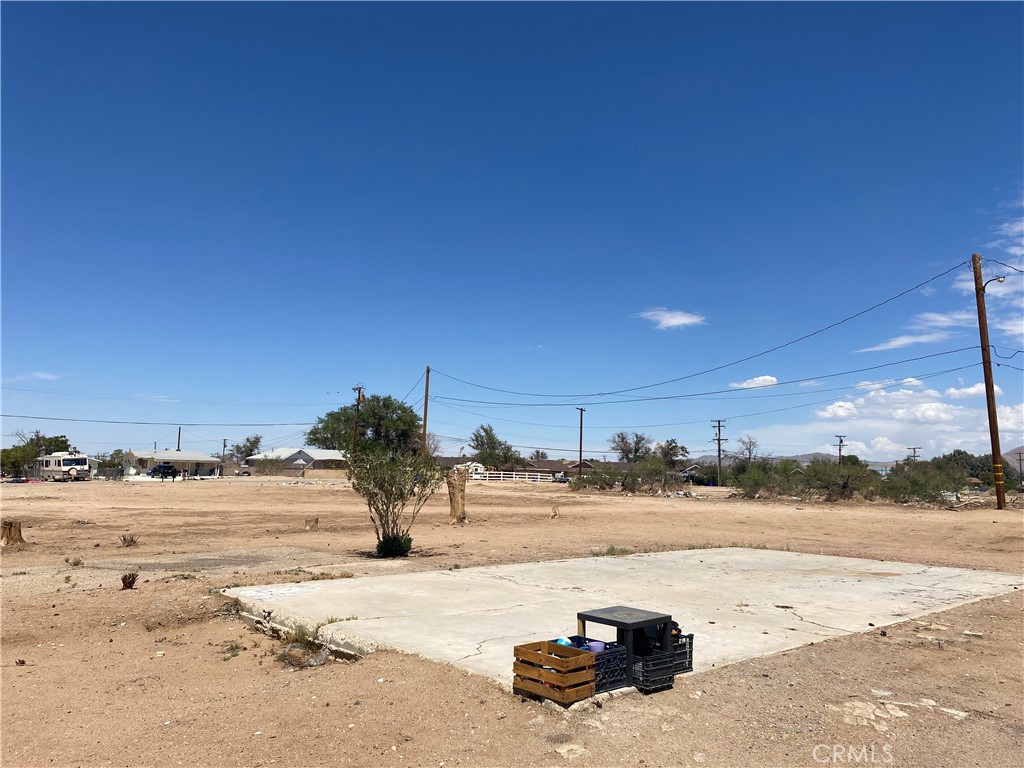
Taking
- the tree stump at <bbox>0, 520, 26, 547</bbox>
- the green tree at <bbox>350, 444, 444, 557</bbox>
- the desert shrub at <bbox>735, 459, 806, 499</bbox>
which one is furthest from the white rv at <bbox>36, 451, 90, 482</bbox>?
the green tree at <bbox>350, 444, 444, 557</bbox>

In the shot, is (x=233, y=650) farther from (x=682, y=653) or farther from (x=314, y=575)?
(x=682, y=653)

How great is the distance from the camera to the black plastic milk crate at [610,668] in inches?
217

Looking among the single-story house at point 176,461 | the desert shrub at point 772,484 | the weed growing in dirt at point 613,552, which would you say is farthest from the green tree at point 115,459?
the weed growing in dirt at point 613,552

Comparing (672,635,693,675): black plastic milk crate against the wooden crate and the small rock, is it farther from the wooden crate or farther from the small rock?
the small rock

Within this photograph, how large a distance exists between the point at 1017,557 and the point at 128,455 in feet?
344

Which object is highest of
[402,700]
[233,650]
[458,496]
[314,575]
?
[458,496]

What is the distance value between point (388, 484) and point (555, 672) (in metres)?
10.6

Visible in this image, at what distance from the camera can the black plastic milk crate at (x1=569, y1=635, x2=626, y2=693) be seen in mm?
5520

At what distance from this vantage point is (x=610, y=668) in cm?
561

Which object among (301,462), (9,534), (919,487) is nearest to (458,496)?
(9,534)

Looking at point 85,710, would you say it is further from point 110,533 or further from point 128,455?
point 128,455

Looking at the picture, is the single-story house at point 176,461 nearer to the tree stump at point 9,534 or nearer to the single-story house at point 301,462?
the single-story house at point 301,462

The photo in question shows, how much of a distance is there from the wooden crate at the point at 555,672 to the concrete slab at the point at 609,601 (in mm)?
493

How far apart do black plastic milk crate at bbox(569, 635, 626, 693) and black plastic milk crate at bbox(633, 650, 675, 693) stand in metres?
0.12
